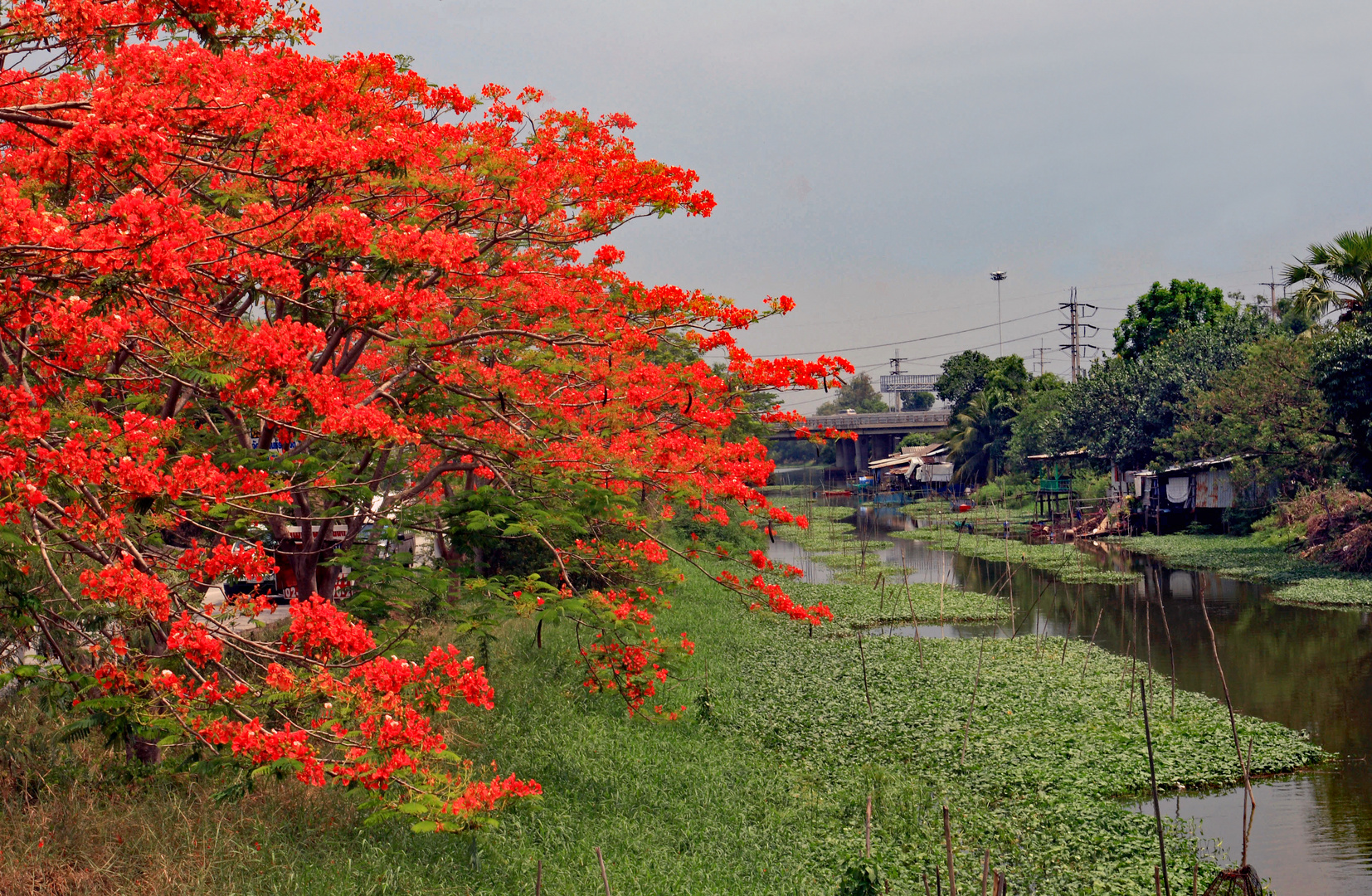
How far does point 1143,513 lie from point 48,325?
3829 cm

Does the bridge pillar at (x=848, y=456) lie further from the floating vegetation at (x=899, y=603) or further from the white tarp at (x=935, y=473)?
the floating vegetation at (x=899, y=603)

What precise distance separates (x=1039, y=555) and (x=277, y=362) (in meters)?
30.6

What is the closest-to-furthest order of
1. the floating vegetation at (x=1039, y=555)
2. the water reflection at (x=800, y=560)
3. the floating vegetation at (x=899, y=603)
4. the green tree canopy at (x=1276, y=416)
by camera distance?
the floating vegetation at (x=899, y=603) → the floating vegetation at (x=1039, y=555) → the green tree canopy at (x=1276, y=416) → the water reflection at (x=800, y=560)

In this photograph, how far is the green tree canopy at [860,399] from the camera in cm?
12669

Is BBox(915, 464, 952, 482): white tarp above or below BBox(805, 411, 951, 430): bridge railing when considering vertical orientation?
below

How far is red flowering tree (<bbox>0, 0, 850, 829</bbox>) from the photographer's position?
5.00 meters

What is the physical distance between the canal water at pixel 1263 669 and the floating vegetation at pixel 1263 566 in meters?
0.56

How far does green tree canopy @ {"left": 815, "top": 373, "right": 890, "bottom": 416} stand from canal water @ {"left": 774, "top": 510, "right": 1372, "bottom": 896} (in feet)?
308

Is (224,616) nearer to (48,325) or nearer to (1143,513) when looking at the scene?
(48,325)

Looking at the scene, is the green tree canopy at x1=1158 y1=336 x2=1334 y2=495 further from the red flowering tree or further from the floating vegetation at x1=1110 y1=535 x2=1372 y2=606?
the red flowering tree

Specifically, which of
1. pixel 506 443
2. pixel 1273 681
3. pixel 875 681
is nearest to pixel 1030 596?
pixel 1273 681

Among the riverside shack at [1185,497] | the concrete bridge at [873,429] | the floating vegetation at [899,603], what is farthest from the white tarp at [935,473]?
the floating vegetation at [899,603]

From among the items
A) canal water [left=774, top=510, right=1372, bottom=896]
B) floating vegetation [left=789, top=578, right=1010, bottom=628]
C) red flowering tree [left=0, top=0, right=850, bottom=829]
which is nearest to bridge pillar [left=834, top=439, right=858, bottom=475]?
canal water [left=774, top=510, right=1372, bottom=896]

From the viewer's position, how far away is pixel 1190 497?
1449 inches
